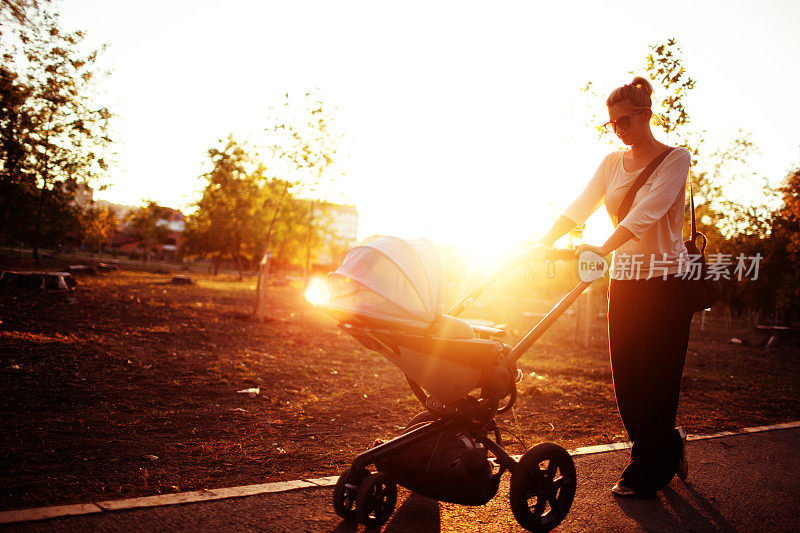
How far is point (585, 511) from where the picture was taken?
329 centimetres

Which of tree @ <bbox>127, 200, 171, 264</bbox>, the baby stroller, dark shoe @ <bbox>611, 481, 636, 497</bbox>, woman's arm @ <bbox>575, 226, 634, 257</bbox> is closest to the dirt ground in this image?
the baby stroller

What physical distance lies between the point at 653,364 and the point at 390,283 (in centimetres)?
181

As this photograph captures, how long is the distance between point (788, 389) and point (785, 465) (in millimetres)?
6245

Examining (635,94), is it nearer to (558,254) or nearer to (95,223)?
(558,254)

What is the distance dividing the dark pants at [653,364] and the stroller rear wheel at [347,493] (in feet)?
5.85

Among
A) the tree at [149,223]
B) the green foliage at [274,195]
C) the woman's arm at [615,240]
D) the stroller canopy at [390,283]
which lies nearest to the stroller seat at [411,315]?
the stroller canopy at [390,283]

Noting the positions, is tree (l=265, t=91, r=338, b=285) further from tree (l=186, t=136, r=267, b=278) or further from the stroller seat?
the stroller seat

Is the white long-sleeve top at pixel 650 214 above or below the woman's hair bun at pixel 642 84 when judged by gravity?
below

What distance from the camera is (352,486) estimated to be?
2805 millimetres

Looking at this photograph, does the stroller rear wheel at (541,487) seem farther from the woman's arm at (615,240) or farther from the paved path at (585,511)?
the woman's arm at (615,240)

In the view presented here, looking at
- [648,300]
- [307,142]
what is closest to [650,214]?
[648,300]

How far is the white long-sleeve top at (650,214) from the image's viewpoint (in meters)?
3.18

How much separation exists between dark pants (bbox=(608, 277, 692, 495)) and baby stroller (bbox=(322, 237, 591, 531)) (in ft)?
2.59

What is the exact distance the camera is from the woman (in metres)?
3.30
